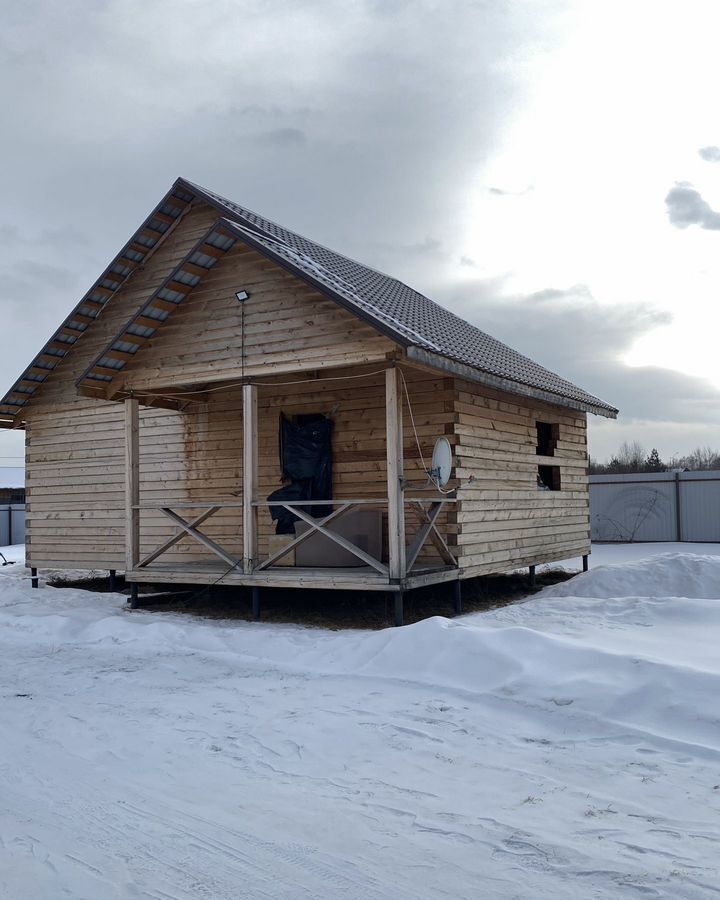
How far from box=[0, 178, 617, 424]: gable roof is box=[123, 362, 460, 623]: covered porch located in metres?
0.66

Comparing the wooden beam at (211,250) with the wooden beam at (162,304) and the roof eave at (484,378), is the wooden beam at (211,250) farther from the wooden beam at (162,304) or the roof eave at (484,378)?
the roof eave at (484,378)

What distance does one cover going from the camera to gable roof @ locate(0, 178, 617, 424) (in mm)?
9797

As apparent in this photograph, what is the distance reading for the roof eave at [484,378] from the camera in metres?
9.24

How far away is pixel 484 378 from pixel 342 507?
2422 mm

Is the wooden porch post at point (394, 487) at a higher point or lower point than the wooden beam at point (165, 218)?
lower

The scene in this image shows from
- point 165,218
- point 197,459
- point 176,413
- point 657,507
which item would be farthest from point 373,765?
point 657,507

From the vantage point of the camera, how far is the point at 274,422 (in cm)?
1274

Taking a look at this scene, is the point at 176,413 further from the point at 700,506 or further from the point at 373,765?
the point at 700,506

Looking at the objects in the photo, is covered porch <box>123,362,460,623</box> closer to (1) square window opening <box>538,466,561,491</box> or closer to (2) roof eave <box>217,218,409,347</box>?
(2) roof eave <box>217,218,409,347</box>

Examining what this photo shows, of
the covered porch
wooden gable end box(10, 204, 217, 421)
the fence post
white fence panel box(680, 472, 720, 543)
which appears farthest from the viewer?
the fence post

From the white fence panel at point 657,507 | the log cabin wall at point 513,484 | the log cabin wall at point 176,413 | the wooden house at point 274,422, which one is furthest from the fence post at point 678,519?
the log cabin wall at point 176,413

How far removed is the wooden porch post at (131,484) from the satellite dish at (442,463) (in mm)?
4416

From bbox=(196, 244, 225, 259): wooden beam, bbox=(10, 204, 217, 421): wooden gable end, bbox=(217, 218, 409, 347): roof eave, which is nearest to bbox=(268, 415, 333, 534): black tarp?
bbox=(196, 244, 225, 259): wooden beam

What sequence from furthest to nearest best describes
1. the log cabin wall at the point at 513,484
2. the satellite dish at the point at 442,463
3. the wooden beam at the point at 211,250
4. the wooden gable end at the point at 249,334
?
the log cabin wall at the point at 513,484 < the wooden beam at the point at 211,250 < the wooden gable end at the point at 249,334 < the satellite dish at the point at 442,463
